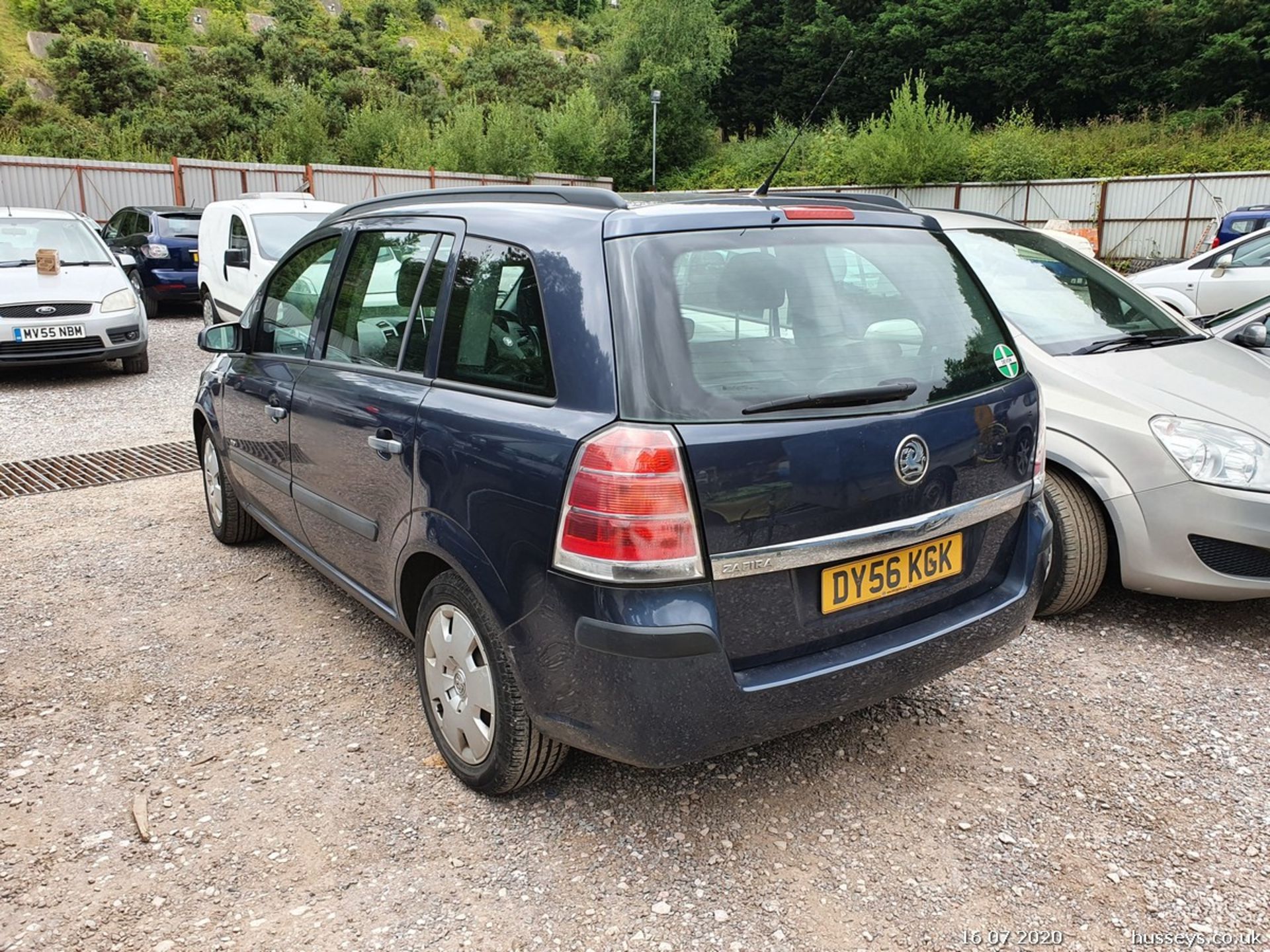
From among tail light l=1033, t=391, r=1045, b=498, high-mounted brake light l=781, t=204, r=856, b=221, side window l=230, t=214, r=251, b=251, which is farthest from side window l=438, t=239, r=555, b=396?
side window l=230, t=214, r=251, b=251

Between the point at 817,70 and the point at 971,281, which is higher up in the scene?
the point at 817,70

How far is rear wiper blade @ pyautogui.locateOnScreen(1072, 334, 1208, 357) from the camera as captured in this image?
163 inches

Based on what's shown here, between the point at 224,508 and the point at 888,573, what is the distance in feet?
11.9

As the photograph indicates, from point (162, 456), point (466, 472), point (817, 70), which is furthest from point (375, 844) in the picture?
point (817, 70)

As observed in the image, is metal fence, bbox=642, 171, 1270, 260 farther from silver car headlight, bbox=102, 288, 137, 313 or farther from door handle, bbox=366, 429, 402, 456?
door handle, bbox=366, 429, 402, 456

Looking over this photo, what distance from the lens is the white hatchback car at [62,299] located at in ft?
28.9

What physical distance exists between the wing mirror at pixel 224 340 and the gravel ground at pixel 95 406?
3.37 meters

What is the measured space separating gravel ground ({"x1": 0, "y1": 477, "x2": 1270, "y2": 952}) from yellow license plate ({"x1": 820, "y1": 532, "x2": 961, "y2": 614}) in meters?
0.70

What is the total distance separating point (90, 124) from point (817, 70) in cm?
3761

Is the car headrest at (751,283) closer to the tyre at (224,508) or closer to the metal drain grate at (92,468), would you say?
the tyre at (224,508)

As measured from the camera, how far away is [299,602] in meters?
4.25

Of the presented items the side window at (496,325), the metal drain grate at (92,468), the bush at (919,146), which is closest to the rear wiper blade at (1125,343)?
the side window at (496,325)

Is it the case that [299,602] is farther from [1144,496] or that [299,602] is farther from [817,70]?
[817,70]

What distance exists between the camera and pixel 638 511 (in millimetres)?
2158
